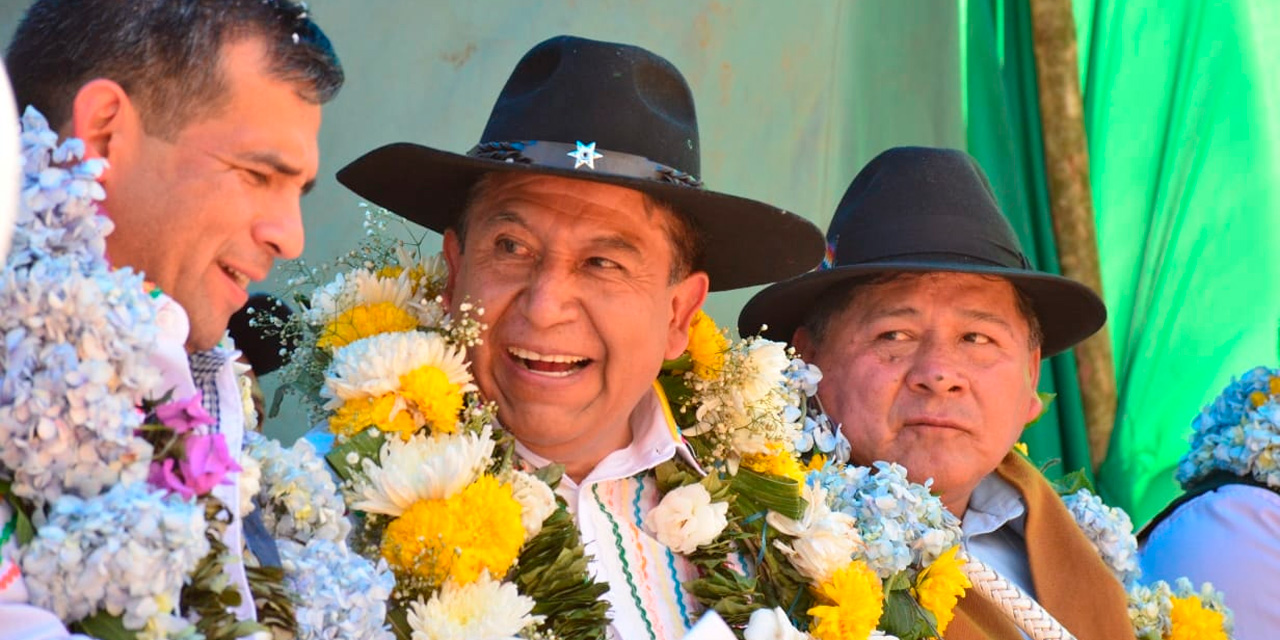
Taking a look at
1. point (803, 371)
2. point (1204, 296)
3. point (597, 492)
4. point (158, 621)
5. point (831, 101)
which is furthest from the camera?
point (1204, 296)

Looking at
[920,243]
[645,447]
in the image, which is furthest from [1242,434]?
[645,447]

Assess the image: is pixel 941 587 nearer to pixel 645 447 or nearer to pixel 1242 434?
pixel 645 447

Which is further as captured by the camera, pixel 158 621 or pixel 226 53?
pixel 226 53

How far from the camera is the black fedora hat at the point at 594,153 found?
10.6ft

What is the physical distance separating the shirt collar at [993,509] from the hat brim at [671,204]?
35.3 inches

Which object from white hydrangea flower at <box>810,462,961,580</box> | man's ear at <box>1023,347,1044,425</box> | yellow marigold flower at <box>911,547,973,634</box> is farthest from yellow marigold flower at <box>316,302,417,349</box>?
man's ear at <box>1023,347,1044,425</box>

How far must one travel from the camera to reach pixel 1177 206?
549cm

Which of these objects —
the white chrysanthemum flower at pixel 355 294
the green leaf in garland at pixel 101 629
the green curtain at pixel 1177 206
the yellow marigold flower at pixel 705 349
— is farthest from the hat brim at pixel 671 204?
the green curtain at pixel 1177 206

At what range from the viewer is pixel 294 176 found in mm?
2324

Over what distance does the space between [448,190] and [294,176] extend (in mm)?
1151

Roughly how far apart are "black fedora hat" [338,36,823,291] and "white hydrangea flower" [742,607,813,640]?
2.92ft

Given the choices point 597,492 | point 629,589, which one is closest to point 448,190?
point 597,492

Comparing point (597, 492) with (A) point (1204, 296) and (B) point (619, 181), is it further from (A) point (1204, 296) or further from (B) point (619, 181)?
(A) point (1204, 296)

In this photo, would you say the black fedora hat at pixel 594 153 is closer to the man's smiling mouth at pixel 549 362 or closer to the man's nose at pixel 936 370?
the man's smiling mouth at pixel 549 362
